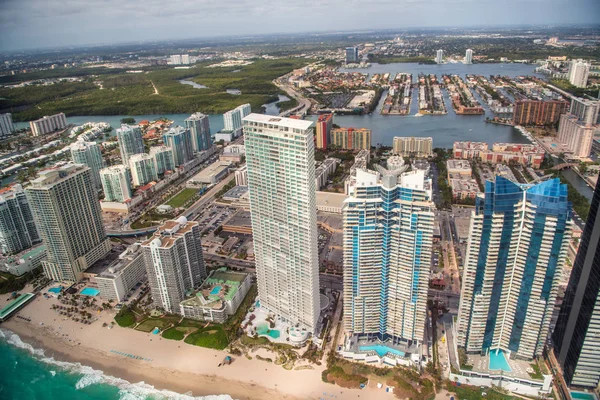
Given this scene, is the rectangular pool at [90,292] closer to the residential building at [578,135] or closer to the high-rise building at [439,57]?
the residential building at [578,135]

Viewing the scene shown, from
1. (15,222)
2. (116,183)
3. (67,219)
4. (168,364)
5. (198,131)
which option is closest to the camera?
(168,364)

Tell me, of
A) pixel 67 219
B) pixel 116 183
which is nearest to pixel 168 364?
pixel 67 219

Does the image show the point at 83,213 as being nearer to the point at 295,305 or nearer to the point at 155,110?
the point at 295,305

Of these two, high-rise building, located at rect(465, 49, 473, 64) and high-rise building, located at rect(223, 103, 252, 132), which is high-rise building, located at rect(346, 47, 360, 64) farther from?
high-rise building, located at rect(223, 103, 252, 132)

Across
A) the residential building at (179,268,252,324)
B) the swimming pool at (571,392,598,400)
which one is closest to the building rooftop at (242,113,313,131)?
the residential building at (179,268,252,324)

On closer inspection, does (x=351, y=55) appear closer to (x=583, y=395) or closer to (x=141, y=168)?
(x=141, y=168)
